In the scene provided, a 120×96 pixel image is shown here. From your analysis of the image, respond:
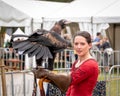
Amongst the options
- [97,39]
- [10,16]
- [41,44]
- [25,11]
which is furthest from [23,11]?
[41,44]

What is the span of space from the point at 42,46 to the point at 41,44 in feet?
0.06

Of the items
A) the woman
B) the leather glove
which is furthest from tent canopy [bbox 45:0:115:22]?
the leather glove

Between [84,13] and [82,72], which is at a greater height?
[84,13]

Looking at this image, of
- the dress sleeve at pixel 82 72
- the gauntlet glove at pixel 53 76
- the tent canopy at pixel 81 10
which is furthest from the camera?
the tent canopy at pixel 81 10

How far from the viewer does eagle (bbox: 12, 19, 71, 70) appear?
259 centimetres

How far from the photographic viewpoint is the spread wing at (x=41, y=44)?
8.49 ft

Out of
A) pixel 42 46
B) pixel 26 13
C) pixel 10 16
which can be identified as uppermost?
pixel 26 13

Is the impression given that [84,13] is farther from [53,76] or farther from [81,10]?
[53,76]

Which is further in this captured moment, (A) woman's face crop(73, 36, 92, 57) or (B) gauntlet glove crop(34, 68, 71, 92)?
(A) woman's face crop(73, 36, 92, 57)

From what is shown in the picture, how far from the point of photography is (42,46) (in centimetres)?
266

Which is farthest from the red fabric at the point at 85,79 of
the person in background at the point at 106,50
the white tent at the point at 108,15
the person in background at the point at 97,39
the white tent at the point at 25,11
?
the person in background at the point at 97,39

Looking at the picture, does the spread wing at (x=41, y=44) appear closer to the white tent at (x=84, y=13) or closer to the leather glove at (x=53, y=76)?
the leather glove at (x=53, y=76)

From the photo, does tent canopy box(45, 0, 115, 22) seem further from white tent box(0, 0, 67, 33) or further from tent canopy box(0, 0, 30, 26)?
tent canopy box(0, 0, 30, 26)

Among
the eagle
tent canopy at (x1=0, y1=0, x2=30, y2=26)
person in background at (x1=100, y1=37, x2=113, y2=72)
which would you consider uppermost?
tent canopy at (x1=0, y1=0, x2=30, y2=26)
